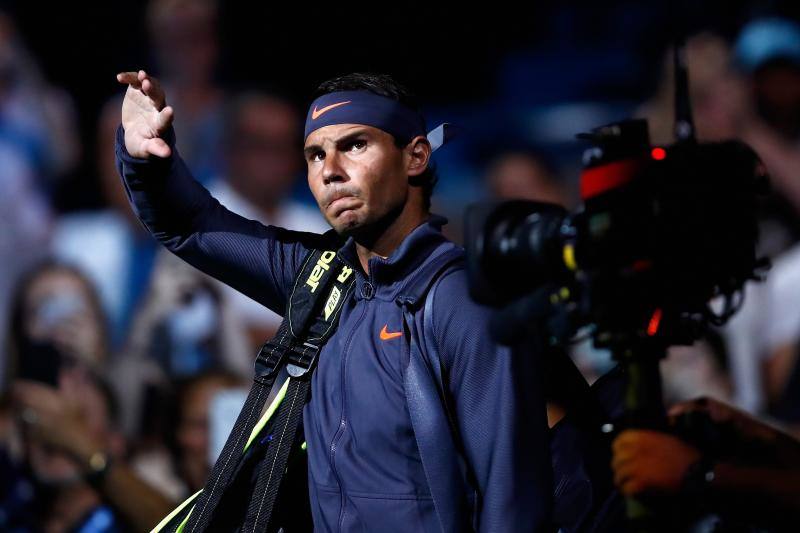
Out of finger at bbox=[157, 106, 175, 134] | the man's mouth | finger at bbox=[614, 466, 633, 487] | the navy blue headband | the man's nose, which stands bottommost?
finger at bbox=[614, 466, 633, 487]

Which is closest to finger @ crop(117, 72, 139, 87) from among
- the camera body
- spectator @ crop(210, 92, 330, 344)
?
the camera body

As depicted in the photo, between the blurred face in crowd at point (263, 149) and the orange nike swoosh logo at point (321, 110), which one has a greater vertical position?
the blurred face in crowd at point (263, 149)

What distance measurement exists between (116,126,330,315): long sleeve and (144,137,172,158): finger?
82mm

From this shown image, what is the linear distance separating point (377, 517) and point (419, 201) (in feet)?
2.41

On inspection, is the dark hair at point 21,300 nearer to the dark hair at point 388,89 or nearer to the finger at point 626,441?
the dark hair at point 388,89

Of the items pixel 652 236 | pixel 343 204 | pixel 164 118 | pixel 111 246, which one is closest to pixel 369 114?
pixel 343 204

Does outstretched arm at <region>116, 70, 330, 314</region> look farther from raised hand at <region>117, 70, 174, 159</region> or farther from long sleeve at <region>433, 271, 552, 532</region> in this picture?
long sleeve at <region>433, 271, 552, 532</region>

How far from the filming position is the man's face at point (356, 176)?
2.41 meters

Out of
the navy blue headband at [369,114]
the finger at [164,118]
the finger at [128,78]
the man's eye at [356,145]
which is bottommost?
the man's eye at [356,145]

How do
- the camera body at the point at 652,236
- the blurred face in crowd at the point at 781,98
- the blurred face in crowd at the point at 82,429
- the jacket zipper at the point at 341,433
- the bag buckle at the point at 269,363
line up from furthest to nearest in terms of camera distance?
the blurred face in crowd at the point at 82,429 → the blurred face in crowd at the point at 781,98 → the bag buckle at the point at 269,363 → the jacket zipper at the point at 341,433 → the camera body at the point at 652,236

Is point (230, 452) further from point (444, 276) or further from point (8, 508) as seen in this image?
point (8, 508)

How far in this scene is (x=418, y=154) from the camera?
8.34 ft

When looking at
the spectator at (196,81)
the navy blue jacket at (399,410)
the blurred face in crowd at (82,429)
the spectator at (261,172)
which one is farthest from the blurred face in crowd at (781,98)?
the blurred face in crowd at (82,429)

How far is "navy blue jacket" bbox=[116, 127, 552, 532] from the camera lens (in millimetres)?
2146
